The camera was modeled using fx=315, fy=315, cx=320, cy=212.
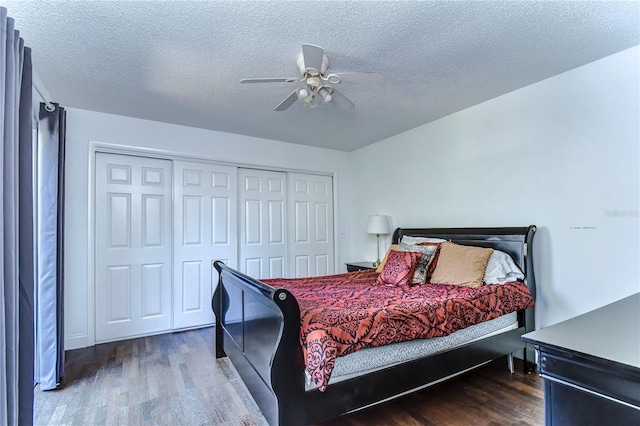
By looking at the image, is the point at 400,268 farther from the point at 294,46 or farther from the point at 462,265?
the point at 294,46

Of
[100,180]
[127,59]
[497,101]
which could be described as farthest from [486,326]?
[100,180]

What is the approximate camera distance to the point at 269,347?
1.76 m

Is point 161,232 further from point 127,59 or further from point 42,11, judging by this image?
point 42,11

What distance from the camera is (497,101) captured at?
3.07 m

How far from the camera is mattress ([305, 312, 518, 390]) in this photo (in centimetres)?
173

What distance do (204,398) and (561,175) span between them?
3309mm

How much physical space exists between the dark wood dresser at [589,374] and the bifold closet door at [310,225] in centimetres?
380

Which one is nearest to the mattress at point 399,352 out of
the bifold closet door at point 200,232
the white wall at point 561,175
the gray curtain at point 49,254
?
the white wall at point 561,175

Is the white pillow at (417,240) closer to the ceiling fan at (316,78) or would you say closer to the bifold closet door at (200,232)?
the ceiling fan at (316,78)

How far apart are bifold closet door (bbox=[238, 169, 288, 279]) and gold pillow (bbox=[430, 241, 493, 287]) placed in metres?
2.31

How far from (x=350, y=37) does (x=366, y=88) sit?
80 cm

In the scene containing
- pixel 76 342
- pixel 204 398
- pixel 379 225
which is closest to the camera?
pixel 204 398

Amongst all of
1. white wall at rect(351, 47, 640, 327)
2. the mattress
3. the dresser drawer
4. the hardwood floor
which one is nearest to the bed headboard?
white wall at rect(351, 47, 640, 327)

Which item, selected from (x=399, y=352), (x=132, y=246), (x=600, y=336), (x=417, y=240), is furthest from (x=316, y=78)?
(x=132, y=246)
